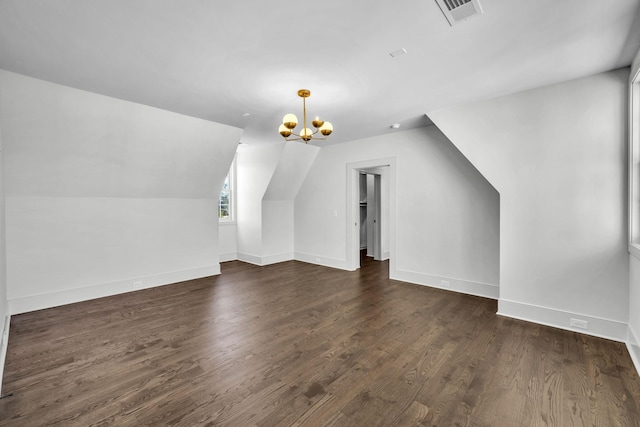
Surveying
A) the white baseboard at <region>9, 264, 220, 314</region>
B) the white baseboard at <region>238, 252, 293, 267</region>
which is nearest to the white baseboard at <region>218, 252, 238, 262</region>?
the white baseboard at <region>238, 252, 293, 267</region>

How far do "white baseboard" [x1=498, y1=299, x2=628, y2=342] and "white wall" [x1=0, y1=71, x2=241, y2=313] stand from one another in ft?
Answer: 15.5

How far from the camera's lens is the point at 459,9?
1990 mm

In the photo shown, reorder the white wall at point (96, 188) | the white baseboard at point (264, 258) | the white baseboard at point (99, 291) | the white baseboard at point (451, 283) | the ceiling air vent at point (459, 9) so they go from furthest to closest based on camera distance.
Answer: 1. the white baseboard at point (264, 258)
2. the white baseboard at point (451, 283)
3. the white baseboard at point (99, 291)
4. the white wall at point (96, 188)
5. the ceiling air vent at point (459, 9)

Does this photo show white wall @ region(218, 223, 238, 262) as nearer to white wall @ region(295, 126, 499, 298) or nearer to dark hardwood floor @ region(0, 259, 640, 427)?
white wall @ region(295, 126, 499, 298)

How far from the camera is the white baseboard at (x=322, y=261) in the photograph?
6207 millimetres

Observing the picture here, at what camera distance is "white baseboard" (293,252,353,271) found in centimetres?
621

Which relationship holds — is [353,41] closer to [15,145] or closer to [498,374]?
[498,374]

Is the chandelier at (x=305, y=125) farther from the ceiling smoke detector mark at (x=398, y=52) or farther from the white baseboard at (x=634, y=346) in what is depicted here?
the white baseboard at (x=634, y=346)

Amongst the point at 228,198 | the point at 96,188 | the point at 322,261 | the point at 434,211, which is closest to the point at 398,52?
the point at 434,211

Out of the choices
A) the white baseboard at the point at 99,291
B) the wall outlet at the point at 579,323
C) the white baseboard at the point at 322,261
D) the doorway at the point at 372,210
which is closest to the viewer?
the wall outlet at the point at 579,323

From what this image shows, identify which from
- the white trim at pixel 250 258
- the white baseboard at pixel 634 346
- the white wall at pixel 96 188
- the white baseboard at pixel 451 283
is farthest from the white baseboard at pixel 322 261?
the white baseboard at pixel 634 346

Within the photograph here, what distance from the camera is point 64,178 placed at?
3.93 m

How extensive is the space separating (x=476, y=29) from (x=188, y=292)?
16.0ft

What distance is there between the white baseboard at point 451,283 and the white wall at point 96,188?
12.3 feet
